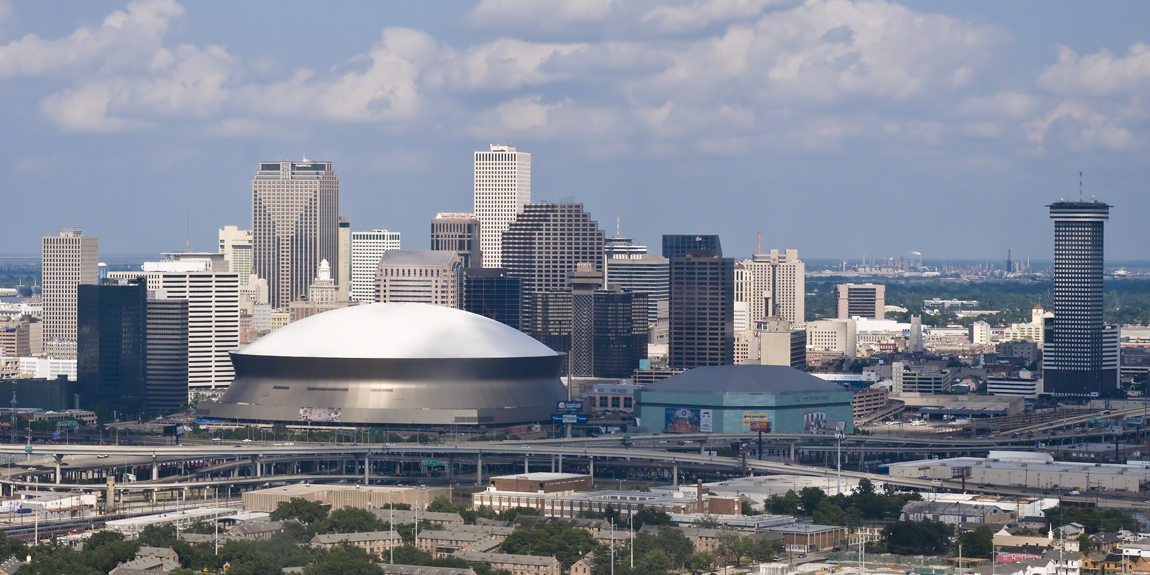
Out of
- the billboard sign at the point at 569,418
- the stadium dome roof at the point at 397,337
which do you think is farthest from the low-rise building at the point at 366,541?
the billboard sign at the point at 569,418

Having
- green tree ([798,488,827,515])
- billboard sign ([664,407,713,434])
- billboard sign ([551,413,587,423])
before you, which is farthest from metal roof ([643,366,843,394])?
green tree ([798,488,827,515])

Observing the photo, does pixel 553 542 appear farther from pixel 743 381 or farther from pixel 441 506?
pixel 743 381

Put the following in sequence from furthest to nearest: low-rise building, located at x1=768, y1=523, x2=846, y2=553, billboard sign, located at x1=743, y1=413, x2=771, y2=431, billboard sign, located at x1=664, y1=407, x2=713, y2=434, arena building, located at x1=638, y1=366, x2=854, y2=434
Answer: billboard sign, located at x1=664, y1=407, x2=713, y2=434
arena building, located at x1=638, y1=366, x2=854, y2=434
billboard sign, located at x1=743, y1=413, x2=771, y2=431
low-rise building, located at x1=768, y1=523, x2=846, y2=553

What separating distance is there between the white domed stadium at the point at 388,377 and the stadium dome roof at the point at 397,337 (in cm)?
7

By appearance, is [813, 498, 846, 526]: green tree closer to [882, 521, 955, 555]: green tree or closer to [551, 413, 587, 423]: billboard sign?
[882, 521, 955, 555]: green tree

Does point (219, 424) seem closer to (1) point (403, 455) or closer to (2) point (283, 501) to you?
(1) point (403, 455)

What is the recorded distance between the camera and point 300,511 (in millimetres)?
113938

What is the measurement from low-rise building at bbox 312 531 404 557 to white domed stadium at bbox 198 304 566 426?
6808 cm

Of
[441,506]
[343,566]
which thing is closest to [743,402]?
[441,506]

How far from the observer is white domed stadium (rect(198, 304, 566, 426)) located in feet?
566

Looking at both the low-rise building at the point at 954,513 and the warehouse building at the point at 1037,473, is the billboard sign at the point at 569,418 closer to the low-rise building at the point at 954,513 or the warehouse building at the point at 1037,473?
the warehouse building at the point at 1037,473

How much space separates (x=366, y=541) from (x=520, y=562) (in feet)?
28.1

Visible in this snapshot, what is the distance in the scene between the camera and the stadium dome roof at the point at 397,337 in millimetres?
175000

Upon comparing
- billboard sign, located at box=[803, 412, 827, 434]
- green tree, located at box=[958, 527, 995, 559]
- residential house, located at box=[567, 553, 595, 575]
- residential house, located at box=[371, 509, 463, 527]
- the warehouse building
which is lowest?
residential house, located at box=[567, 553, 595, 575]
